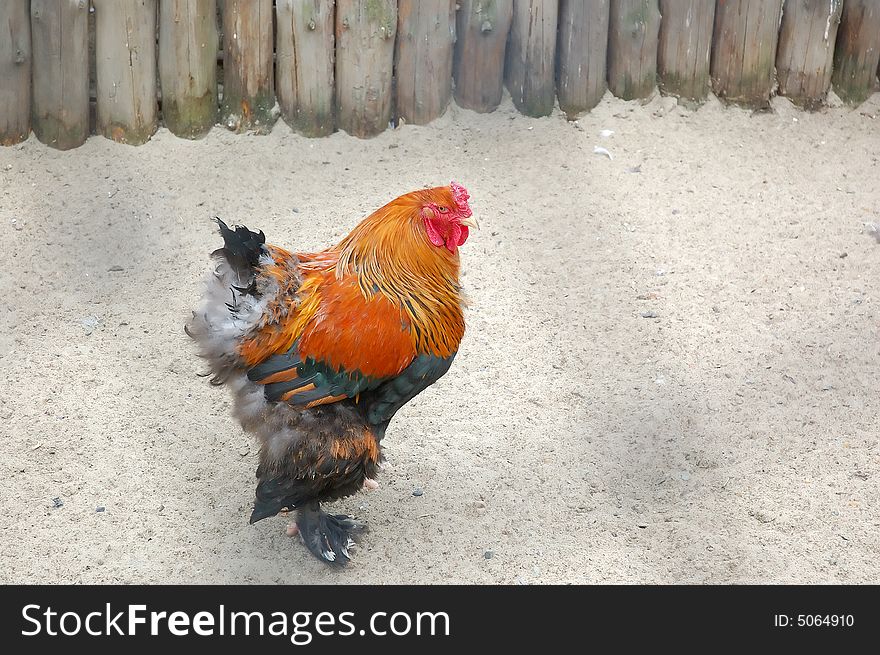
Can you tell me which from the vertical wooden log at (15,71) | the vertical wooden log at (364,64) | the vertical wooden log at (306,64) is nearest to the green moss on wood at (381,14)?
the vertical wooden log at (364,64)

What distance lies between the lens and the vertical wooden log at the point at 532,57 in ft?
18.0

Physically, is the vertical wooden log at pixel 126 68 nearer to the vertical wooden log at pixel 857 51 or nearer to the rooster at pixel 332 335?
the rooster at pixel 332 335

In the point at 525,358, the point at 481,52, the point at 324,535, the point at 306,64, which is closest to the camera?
the point at 324,535

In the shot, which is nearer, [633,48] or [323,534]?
[323,534]

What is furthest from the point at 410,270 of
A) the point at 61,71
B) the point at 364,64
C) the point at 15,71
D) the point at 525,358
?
the point at 15,71

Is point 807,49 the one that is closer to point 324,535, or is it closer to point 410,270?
point 410,270

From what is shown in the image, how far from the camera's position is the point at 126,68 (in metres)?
5.26

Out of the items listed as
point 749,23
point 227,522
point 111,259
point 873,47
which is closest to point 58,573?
point 227,522

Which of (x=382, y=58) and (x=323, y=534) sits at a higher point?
(x=382, y=58)

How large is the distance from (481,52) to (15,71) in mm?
2348

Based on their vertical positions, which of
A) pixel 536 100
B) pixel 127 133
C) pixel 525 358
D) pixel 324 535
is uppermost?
pixel 536 100

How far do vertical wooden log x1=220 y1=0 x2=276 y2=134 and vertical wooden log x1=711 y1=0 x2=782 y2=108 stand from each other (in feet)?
7.92

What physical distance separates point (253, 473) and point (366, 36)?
244cm

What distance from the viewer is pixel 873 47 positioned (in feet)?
19.0
